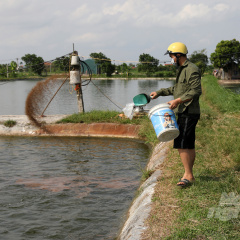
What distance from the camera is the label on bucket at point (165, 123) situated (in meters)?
4.80

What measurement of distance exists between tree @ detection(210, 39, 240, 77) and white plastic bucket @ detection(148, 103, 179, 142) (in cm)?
5676

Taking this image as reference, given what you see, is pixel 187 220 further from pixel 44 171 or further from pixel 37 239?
pixel 44 171

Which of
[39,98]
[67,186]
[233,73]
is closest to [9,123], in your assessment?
[39,98]

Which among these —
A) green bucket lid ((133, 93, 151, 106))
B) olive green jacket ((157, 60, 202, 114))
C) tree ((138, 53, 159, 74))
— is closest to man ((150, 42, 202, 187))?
olive green jacket ((157, 60, 202, 114))

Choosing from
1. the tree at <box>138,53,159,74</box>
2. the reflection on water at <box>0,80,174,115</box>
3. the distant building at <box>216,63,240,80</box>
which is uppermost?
the tree at <box>138,53,159,74</box>

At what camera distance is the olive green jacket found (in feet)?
15.7

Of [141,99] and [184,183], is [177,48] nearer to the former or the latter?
[141,99]

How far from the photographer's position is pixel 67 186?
704cm

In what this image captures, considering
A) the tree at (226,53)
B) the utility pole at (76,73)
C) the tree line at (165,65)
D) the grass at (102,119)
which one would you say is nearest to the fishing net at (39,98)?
the utility pole at (76,73)

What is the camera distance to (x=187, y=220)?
381 centimetres

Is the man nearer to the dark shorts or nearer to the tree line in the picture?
the dark shorts

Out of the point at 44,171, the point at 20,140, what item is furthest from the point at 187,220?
the point at 20,140

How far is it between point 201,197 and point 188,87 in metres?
Answer: 1.45

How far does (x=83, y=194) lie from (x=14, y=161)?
10.6 ft
